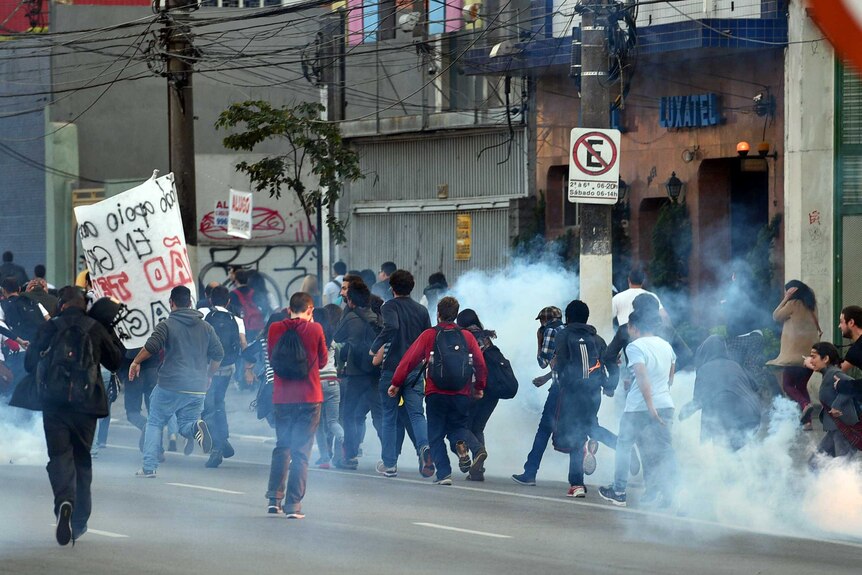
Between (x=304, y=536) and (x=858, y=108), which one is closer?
(x=304, y=536)

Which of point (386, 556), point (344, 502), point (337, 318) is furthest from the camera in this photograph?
point (337, 318)

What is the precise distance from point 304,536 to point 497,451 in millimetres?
6447

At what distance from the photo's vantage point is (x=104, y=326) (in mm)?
9492

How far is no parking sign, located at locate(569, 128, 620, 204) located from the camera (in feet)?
49.4

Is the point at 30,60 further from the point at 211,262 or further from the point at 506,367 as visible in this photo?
the point at 506,367

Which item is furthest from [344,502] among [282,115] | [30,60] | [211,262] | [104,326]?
[30,60]

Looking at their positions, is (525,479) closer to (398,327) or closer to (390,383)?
(390,383)

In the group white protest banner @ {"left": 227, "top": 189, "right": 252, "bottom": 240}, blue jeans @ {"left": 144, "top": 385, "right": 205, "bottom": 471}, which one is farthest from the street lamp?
blue jeans @ {"left": 144, "top": 385, "right": 205, "bottom": 471}

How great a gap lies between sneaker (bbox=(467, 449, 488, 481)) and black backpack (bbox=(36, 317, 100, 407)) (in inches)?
182

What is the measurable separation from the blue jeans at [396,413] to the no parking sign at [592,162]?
3.00 metres

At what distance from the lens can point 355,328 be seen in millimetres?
13711

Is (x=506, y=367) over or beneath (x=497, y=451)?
over

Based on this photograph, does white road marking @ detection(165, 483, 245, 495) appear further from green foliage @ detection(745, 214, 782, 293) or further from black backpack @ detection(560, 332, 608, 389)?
green foliage @ detection(745, 214, 782, 293)

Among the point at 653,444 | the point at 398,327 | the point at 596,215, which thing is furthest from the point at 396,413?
the point at 596,215
